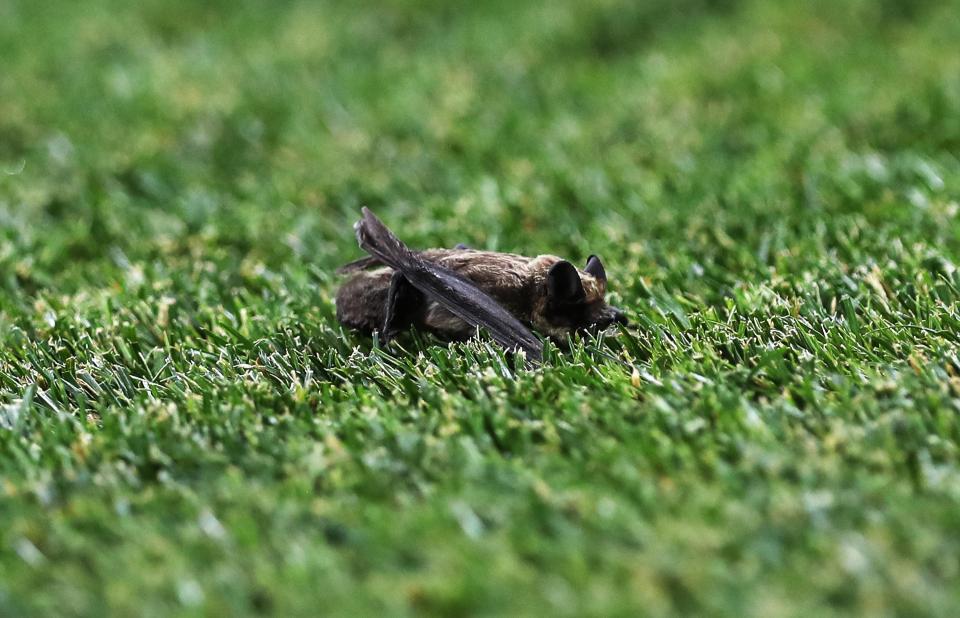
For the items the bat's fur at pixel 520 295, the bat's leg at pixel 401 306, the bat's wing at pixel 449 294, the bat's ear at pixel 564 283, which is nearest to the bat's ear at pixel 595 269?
the bat's fur at pixel 520 295

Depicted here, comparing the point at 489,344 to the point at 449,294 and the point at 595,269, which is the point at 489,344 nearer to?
the point at 449,294

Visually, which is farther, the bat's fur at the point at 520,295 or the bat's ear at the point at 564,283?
the bat's fur at the point at 520,295

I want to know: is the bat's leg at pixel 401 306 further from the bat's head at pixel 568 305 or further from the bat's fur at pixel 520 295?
the bat's head at pixel 568 305

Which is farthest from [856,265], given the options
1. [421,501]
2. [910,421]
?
[421,501]

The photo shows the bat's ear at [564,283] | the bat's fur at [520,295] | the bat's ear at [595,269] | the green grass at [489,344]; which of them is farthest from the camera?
the bat's ear at [595,269]

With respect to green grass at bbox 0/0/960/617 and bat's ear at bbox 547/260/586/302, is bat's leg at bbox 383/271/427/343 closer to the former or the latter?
green grass at bbox 0/0/960/617

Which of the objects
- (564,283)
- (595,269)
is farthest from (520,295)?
(595,269)

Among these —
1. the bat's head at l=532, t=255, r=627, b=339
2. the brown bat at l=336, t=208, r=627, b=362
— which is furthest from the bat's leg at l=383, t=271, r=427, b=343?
the bat's head at l=532, t=255, r=627, b=339
